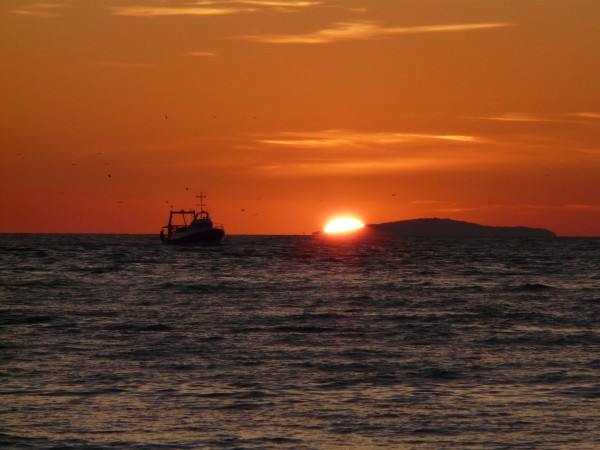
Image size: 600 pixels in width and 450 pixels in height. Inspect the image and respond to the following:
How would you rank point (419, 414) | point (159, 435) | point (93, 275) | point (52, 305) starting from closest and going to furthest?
point (159, 435) < point (419, 414) < point (52, 305) < point (93, 275)

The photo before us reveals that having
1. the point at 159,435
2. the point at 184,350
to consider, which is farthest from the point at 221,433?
the point at 184,350

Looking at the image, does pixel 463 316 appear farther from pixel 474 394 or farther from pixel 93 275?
pixel 93 275

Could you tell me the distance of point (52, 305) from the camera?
176 feet

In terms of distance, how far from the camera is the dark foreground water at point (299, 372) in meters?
19.9

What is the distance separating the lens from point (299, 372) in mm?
28062

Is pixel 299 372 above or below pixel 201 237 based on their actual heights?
below

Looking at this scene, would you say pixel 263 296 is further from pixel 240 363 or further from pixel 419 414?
pixel 419 414

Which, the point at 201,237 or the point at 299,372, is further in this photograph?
the point at 201,237

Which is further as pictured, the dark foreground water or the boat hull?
the boat hull

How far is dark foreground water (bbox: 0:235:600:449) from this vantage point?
19875mm

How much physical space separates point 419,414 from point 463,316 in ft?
87.7

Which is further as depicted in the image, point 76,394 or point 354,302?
point 354,302

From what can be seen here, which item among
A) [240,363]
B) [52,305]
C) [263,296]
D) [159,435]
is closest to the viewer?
[159,435]

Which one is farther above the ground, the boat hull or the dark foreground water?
the boat hull
